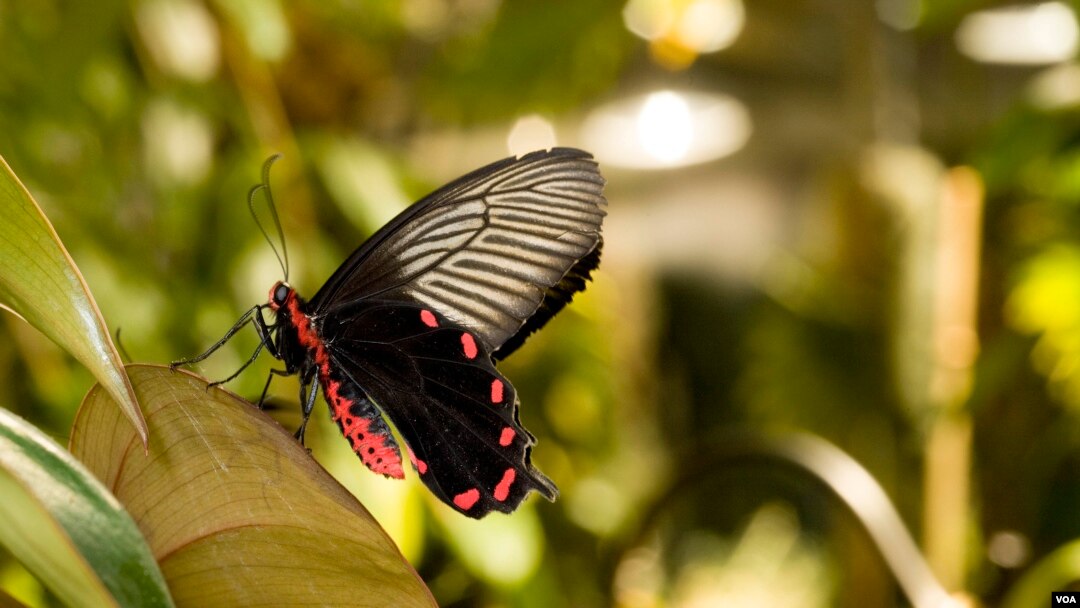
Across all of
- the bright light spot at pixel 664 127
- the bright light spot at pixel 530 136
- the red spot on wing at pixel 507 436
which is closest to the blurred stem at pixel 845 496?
the red spot on wing at pixel 507 436

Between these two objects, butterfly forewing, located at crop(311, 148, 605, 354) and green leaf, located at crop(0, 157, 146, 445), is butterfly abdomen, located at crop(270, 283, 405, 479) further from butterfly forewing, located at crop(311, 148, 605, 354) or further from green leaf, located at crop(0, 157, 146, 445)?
green leaf, located at crop(0, 157, 146, 445)

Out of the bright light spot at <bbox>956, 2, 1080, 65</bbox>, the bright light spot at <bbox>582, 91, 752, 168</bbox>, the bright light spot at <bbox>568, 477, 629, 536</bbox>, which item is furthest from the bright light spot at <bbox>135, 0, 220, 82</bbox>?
the bright light spot at <bbox>956, 2, 1080, 65</bbox>

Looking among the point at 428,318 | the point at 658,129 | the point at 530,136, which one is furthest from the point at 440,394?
the point at 658,129

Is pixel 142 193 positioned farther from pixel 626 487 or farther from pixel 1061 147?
pixel 626 487

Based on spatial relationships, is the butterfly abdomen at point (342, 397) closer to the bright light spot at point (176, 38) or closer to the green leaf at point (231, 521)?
the green leaf at point (231, 521)

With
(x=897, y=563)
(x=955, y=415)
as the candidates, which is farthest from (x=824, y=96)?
(x=897, y=563)
